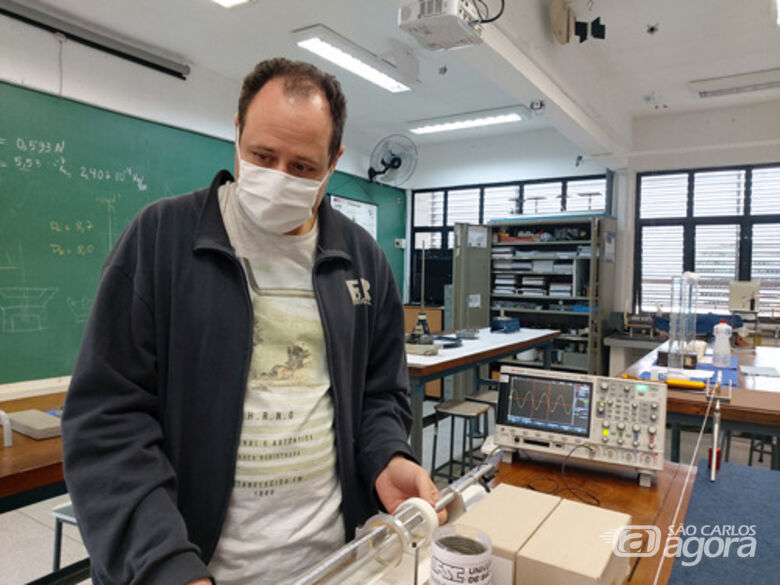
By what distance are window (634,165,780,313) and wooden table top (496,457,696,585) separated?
4.95 meters

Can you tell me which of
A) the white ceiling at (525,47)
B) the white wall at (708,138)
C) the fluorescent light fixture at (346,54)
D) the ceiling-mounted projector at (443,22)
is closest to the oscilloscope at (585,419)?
the ceiling-mounted projector at (443,22)

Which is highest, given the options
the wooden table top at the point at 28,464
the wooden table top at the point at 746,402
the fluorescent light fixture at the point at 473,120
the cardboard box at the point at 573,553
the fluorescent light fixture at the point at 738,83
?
the fluorescent light fixture at the point at 738,83

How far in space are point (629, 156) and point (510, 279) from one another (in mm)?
1902

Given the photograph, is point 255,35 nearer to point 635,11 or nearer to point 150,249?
point 635,11

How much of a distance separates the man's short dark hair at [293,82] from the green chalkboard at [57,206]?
323 cm

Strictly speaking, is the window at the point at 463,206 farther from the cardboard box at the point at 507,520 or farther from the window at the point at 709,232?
the cardboard box at the point at 507,520

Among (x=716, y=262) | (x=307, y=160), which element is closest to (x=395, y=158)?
(x=716, y=262)

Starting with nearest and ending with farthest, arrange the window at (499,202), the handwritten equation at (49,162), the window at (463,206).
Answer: the handwritten equation at (49,162)
the window at (499,202)
the window at (463,206)

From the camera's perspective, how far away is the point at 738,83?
485 centimetres

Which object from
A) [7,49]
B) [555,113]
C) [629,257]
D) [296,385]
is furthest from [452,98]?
[296,385]

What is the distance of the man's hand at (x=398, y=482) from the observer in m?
0.94

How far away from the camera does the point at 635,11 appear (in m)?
3.79

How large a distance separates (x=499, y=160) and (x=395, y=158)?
1787 millimetres

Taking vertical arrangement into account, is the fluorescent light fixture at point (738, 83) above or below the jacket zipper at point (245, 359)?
above
